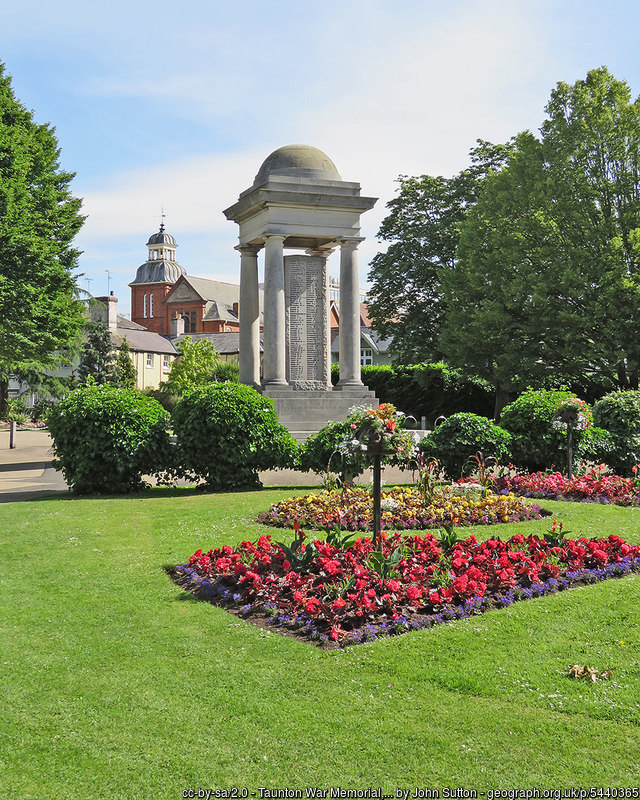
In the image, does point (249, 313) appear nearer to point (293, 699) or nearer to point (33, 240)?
point (33, 240)

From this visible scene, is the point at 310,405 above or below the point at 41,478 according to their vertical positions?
above

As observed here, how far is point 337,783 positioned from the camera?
12.1 feet

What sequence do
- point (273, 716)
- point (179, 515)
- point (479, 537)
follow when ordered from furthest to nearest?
1. point (179, 515)
2. point (479, 537)
3. point (273, 716)

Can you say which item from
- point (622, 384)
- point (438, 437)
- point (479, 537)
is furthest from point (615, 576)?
point (622, 384)

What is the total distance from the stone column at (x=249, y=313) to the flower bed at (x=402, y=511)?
1214 cm

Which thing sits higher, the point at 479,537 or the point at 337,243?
the point at 337,243

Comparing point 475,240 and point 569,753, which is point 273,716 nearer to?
point 569,753

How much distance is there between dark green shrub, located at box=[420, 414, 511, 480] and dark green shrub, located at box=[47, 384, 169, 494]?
4.78 meters

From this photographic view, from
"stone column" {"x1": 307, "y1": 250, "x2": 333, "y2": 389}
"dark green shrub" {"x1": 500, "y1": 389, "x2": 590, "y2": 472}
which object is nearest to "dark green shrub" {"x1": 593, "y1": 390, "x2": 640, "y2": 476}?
"dark green shrub" {"x1": 500, "y1": 389, "x2": 590, "y2": 472}

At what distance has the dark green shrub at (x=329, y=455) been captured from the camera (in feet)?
42.1

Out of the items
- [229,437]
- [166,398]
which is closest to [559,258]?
[229,437]

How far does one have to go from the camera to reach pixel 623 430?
50.7 ft

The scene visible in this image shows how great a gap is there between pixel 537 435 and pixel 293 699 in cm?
1052

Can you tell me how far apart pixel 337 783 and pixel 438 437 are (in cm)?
1054
